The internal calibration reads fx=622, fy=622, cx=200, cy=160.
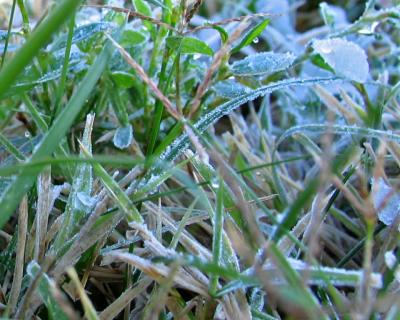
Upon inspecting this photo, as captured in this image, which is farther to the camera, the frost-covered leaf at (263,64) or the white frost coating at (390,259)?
the frost-covered leaf at (263,64)

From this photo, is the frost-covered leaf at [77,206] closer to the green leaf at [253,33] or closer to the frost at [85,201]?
the frost at [85,201]

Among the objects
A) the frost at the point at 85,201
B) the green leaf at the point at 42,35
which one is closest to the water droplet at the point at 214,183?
the frost at the point at 85,201

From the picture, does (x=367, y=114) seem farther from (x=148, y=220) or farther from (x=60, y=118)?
(x=60, y=118)

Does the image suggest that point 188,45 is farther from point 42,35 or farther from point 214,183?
point 42,35

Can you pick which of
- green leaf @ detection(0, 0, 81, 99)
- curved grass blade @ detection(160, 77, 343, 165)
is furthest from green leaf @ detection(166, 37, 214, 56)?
green leaf @ detection(0, 0, 81, 99)

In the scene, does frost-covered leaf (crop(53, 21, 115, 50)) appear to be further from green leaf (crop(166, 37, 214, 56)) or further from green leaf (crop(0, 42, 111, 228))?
green leaf (crop(0, 42, 111, 228))

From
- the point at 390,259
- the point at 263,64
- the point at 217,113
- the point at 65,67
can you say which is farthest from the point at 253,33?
the point at 390,259

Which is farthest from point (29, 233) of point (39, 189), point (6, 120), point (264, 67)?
point (264, 67)
